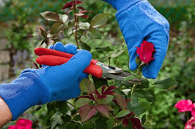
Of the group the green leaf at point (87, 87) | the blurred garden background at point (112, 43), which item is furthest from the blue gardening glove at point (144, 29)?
the blurred garden background at point (112, 43)

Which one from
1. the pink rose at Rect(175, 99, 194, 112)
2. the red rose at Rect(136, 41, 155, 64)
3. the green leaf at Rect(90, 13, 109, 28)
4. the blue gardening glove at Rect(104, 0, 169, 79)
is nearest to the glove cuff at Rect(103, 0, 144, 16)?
the blue gardening glove at Rect(104, 0, 169, 79)

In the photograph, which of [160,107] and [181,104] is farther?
[160,107]

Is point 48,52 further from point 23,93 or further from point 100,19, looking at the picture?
point 100,19

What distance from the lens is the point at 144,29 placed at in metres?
1.08

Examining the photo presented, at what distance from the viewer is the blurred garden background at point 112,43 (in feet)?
7.95

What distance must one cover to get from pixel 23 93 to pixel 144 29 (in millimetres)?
574

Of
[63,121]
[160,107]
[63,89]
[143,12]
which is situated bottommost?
[160,107]

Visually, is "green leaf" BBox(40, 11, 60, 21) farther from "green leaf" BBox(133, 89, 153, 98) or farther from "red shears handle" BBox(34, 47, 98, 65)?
"green leaf" BBox(133, 89, 153, 98)

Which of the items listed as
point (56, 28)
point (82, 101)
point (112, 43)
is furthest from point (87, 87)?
point (112, 43)

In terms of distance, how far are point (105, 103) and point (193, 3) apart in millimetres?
3090

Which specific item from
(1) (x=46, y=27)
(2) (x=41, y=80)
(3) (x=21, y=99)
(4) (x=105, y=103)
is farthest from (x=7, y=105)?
(1) (x=46, y=27)

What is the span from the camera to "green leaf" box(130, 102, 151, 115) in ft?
3.40

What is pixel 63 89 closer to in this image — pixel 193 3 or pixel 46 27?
pixel 46 27

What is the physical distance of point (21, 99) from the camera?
93 cm
